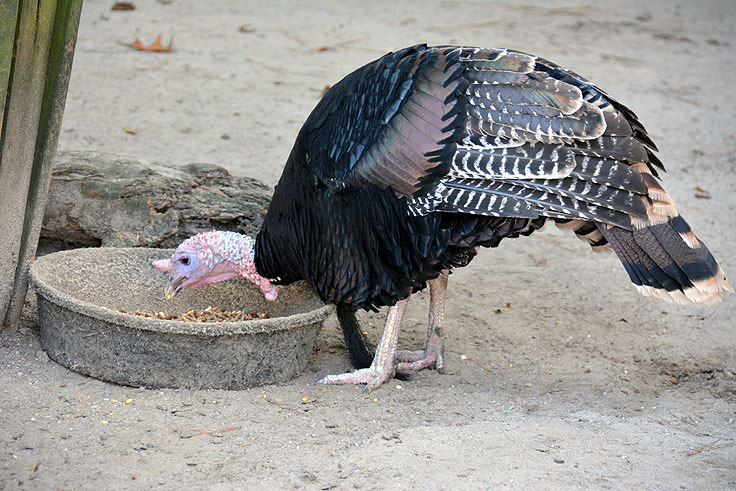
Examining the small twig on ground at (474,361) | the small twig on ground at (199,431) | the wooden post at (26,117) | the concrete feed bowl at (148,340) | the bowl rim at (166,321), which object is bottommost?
the small twig on ground at (199,431)

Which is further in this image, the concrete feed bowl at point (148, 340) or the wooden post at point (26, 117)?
the wooden post at point (26, 117)

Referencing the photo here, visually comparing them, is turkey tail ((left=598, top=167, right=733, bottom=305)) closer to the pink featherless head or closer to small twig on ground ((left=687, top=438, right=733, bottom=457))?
small twig on ground ((left=687, top=438, right=733, bottom=457))

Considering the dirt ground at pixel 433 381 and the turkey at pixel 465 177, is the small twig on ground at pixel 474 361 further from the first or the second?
the turkey at pixel 465 177

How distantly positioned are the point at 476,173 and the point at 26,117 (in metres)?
1.88

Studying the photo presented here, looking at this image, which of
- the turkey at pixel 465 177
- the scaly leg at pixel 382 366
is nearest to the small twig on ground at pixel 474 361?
the scaly leg at pixel 382 366

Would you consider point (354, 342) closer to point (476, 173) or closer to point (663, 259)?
point (476, 173)

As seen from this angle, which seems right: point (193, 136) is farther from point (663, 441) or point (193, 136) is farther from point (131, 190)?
point (663, 441)

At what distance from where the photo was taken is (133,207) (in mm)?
4184

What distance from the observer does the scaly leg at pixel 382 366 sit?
3.60m

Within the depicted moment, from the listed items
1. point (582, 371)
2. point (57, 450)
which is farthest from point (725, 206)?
point (57, 450)

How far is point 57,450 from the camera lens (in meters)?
2.85

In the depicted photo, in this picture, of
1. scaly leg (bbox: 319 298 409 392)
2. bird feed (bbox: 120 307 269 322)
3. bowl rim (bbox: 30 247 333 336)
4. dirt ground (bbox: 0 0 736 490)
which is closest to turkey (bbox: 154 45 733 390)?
scaly leg (bbox: 319 298 409 392)

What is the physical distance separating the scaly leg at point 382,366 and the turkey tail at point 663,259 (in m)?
0.99

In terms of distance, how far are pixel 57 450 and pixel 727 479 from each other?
236cm
